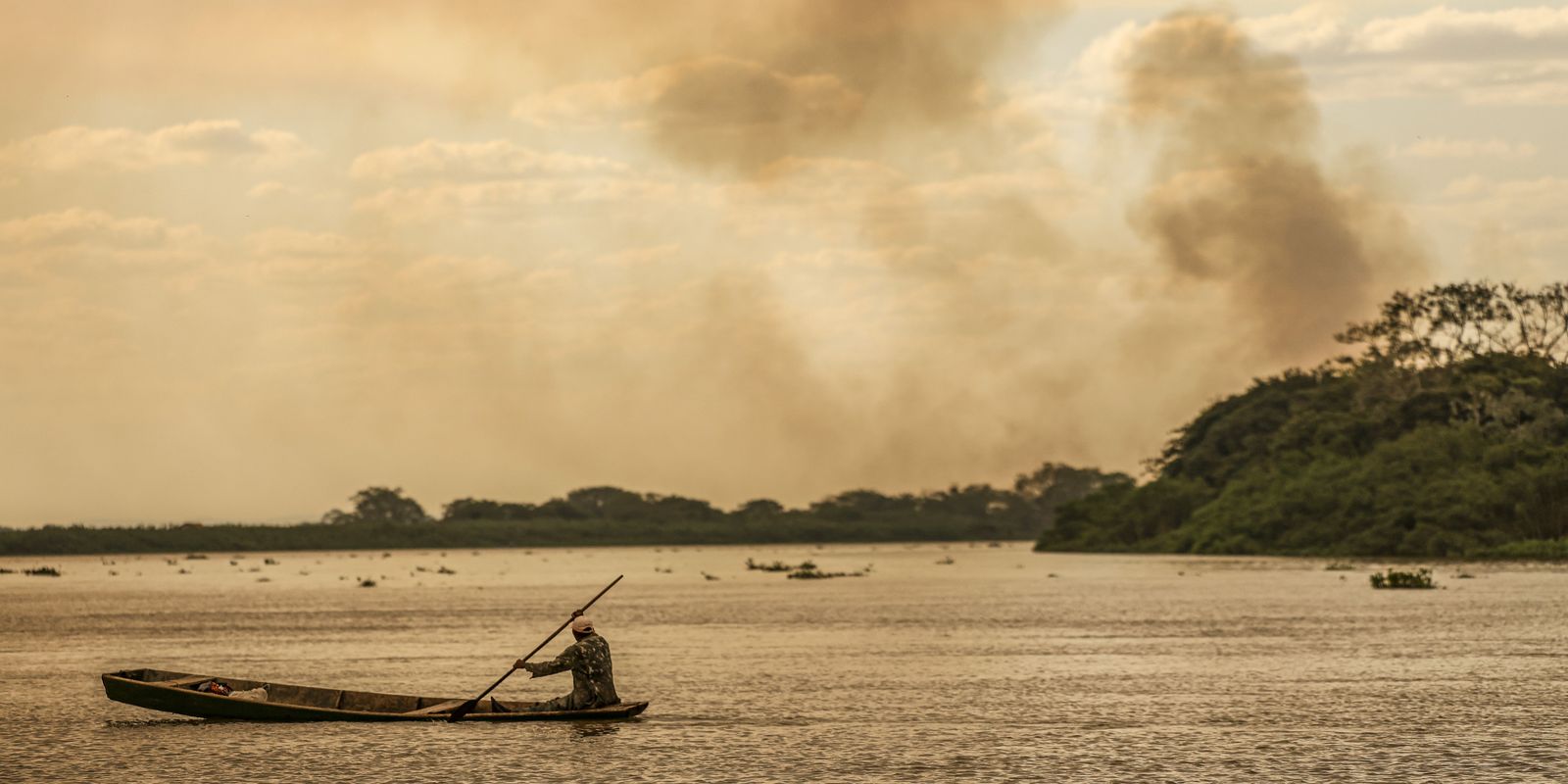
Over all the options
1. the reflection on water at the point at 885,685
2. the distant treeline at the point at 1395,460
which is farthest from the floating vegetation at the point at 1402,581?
the distant treeline at the point at 1395,460

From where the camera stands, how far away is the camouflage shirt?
32.1 m

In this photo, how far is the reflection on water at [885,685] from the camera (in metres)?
28.1

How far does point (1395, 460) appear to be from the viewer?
147 m

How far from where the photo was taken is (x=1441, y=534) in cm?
13300

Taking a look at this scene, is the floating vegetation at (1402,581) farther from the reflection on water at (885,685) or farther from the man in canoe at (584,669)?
the man in canoe at (584,669)

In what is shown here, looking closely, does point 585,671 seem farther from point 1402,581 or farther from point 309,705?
point 1402,581

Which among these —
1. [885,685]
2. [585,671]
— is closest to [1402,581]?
[885,685]

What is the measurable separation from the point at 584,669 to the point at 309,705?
5.75m

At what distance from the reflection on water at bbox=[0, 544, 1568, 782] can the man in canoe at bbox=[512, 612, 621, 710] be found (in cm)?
75

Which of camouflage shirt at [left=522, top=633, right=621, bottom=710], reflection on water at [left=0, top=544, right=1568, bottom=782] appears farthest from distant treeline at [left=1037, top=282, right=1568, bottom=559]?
camouflage shirt at [left=522, top=633, right=621, bottom=710]

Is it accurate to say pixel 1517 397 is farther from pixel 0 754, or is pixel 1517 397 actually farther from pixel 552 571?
pixel 0 754

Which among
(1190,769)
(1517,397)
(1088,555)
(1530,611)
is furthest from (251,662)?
(1088,555)

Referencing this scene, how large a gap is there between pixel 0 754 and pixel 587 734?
10.2 m

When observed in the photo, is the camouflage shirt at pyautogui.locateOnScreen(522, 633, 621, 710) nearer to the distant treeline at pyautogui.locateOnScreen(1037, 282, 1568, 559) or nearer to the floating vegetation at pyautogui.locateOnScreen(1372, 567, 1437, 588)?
the floating vegetation at pyautogui.locateOnScreen(1372, 567, 1437, 588)
